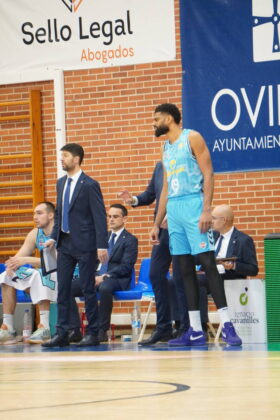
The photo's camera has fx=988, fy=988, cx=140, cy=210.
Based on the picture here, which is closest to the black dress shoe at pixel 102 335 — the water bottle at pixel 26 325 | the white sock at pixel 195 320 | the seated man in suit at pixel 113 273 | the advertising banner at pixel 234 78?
the seated man in suit at pixel 113 273

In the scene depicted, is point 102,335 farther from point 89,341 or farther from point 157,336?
point 157,336

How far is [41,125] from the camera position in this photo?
1003 cm

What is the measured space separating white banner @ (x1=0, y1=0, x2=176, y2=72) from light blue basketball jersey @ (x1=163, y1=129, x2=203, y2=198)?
126 inches

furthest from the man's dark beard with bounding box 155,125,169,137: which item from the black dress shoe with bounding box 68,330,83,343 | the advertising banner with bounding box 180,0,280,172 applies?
the advertising banner with bounding box 180,0,280,172

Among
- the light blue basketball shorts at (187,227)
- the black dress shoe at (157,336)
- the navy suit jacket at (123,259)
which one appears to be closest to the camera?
the light blue basketball shorts at (187,227)

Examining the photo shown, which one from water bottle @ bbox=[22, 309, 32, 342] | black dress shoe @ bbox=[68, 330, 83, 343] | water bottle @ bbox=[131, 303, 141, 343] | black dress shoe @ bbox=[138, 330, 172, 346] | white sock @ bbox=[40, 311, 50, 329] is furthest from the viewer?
water bottle @ bbox=[22, 309, 32, 342]

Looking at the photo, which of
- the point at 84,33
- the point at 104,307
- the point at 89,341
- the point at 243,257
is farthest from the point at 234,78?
the point at 89,341

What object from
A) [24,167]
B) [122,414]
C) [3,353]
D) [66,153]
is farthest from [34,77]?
[122,414]

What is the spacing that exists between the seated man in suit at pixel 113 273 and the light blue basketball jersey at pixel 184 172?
195 cm

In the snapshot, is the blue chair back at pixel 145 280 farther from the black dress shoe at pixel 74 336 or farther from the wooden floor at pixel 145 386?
the wooden floor at pixel 145 386

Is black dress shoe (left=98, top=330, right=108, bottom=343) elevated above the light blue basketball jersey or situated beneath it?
situated beneath

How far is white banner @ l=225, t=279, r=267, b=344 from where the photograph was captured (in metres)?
7.24

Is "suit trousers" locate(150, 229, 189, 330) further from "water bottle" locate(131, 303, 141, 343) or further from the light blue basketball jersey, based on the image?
"water bottle" locate(131, 303, 141, 343)

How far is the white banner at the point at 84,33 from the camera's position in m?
9.48
